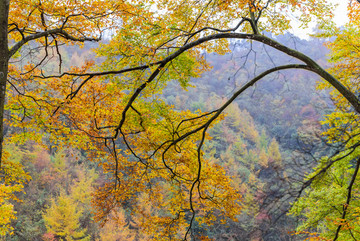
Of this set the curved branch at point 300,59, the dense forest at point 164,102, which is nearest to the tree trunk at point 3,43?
the dense forest at point 164,102

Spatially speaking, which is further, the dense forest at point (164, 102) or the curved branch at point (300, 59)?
the curved branch at point (300, 59)

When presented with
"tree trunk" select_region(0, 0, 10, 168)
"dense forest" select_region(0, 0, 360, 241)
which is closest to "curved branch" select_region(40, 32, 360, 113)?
"dense forest" select_region(0, 0, 360, 241)

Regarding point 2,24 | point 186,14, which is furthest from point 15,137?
point 186,14

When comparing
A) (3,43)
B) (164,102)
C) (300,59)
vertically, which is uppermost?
(164,102)

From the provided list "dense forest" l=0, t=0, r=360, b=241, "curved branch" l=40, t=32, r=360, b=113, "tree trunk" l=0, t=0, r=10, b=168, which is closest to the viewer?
"tree trunk" l=0, t=0, r=10, b=168

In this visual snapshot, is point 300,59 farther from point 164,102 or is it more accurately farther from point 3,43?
point 3,43

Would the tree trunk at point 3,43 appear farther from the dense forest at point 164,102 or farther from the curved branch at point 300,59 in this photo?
the curved branch at point 300,59

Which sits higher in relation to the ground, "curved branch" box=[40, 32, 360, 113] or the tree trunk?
"curved branch" box=[40, 32, 360, 113]

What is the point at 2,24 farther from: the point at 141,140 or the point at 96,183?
the point at 96,183

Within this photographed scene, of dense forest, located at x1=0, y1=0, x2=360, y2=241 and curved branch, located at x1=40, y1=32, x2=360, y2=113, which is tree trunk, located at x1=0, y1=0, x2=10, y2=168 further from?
curved branch, located at x1=40, y1=32, x2=360, y2=113

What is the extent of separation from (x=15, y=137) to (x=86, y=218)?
13.6 meters

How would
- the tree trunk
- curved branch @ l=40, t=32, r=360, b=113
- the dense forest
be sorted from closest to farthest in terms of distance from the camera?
1. the tree trunk
2. the dense forest
3. curved branch @ l=40, t=32, r=360, b=113

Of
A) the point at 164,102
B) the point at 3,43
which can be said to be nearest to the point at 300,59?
the point at 164,102

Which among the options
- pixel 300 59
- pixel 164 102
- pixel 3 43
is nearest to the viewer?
pixel 3 43
